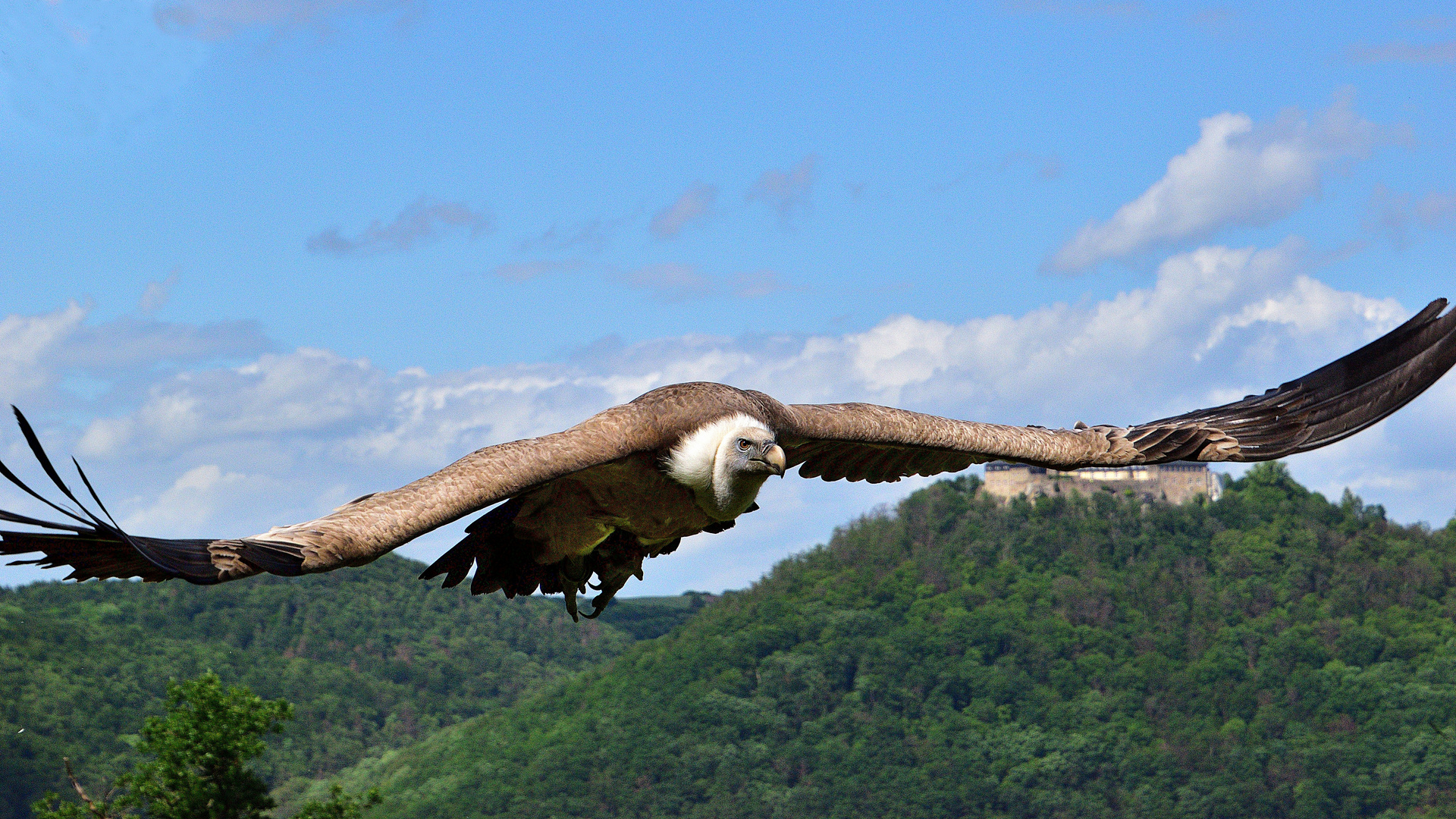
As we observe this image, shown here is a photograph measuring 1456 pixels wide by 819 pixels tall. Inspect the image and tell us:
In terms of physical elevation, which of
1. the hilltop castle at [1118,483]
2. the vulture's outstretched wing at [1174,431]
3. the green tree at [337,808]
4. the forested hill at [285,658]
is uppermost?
the hilltop castle at [1118,483]

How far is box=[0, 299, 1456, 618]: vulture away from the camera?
28.6ft

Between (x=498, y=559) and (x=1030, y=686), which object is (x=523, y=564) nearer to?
(x=498, y=559)

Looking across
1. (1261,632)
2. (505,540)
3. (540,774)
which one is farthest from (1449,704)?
(505,540)

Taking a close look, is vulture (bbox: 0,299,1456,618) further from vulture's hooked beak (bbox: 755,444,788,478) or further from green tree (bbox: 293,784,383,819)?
green tree (bbox: 293,784,383,819)

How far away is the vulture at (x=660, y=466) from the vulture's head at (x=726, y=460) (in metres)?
0.01

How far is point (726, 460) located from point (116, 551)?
3.84 m

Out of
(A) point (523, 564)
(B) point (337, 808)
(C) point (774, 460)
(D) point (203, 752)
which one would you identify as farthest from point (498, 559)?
(D) point (203, 752)

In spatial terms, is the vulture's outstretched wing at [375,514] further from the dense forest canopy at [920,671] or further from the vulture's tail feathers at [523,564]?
the dense forest canopy at [920,671]

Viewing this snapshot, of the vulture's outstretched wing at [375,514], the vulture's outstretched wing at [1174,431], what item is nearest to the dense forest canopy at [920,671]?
the vulture's outstretched wing at [1174,431]

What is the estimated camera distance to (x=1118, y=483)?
538 ft

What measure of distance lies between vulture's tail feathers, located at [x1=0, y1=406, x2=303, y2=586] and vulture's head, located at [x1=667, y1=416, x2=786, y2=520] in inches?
106

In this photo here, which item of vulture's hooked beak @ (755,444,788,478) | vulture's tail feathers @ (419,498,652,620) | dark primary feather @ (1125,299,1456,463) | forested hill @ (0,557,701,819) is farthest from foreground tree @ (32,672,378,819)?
forested hill @ (0,557,701,819)

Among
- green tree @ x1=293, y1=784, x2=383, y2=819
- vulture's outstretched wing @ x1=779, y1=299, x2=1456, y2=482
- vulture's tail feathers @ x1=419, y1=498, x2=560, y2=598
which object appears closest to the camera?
vulture's tail feathers @ x1=419, y1=498, x2=560, y2=598

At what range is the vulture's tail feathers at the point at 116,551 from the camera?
25.4 feet
